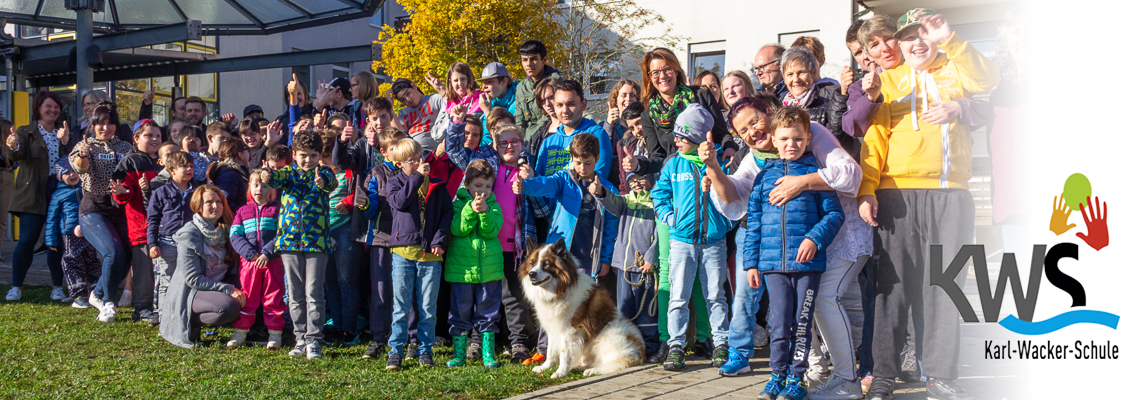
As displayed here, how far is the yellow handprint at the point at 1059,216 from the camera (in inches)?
155

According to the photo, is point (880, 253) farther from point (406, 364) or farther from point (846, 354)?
point (406, 364)

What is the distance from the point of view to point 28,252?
842 centimetres

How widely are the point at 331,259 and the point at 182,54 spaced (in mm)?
9190

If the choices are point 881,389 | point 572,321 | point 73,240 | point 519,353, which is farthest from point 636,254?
point 73,240

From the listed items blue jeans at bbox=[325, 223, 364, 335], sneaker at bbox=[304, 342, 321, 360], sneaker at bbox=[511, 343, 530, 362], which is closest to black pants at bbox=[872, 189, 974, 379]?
sneaker at bbox=[511, 343, 530, 362]

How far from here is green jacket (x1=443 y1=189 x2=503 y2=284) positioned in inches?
224

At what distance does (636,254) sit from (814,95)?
5.15ft

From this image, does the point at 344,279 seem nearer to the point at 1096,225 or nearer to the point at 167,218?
the point at 167,218

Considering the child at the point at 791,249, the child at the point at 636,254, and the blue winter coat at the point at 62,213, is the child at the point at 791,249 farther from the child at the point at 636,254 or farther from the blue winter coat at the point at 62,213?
the blue winter coat at the point at 62,213

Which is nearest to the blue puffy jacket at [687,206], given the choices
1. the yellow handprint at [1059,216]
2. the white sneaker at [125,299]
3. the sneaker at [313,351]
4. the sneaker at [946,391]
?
the sneaker at [946,391]

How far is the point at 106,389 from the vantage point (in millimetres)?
A: 4793

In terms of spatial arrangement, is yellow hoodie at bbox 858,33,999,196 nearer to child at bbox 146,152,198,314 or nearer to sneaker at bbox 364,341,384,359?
sneaker at bbox 364,341,384,359

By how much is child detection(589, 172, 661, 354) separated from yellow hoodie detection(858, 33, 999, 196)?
1.66 meters

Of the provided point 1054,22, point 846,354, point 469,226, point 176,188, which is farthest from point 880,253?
point 176,188
